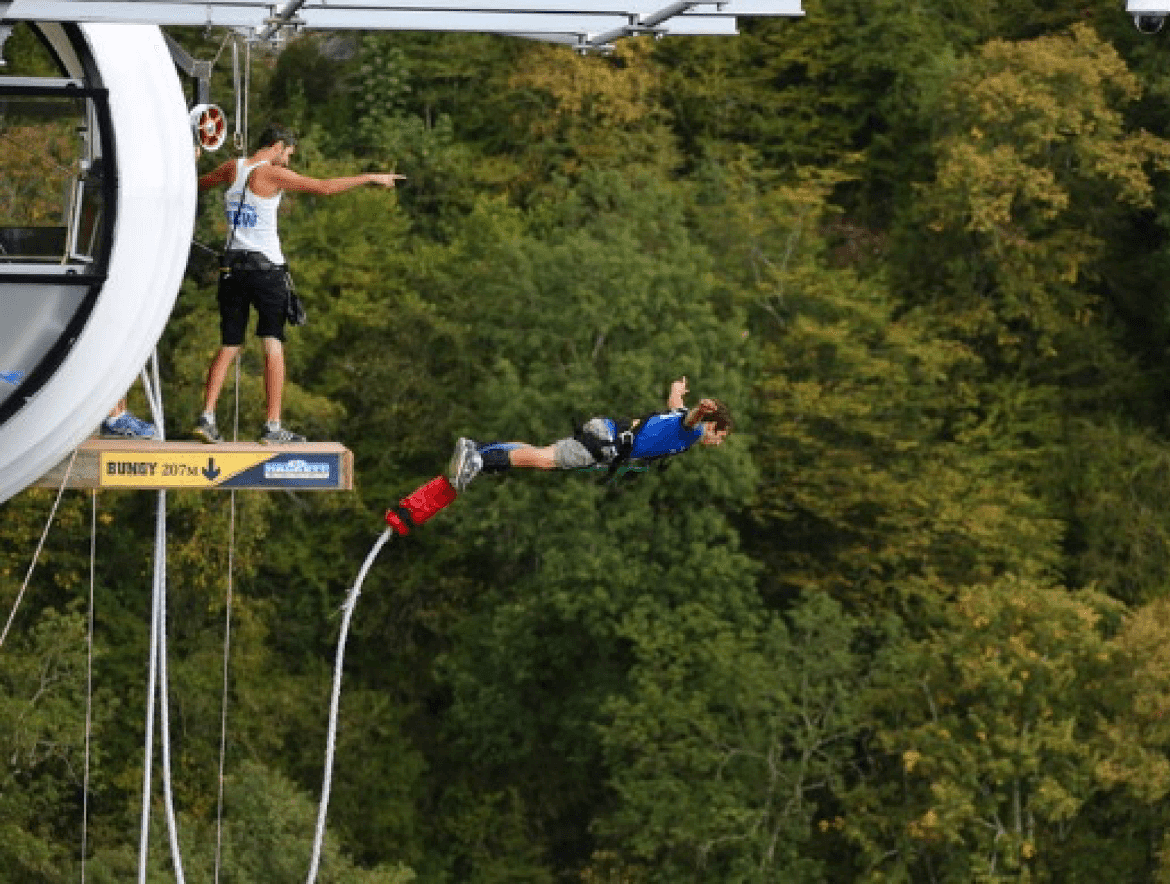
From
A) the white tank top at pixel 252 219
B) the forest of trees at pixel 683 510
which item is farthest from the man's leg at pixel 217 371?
the forest of trees at pixel 683 510

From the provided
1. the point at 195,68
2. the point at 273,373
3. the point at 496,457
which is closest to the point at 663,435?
the point at 496,457

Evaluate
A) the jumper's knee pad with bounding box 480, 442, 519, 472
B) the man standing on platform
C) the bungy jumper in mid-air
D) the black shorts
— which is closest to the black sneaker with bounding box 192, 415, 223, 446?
the man standing on platform

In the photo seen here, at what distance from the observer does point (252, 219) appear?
20609mm

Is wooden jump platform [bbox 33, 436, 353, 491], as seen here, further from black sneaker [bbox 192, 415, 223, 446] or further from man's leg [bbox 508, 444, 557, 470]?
man's leg [bbox 508, 444, 557, 470]

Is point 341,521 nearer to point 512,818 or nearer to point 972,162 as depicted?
point 512,818

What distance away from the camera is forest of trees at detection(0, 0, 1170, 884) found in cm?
4488

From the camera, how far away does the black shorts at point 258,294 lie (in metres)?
20.6

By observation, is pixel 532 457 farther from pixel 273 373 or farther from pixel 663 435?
pixel 273 373

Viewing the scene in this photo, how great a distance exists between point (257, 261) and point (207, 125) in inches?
43.5

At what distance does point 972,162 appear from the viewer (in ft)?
168

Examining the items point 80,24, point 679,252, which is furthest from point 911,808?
point 80,24

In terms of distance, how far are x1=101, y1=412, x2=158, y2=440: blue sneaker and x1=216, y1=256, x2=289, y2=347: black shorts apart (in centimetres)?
69

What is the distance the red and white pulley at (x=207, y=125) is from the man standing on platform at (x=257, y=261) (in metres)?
0.47

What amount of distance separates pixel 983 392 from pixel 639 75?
7.15 meters
